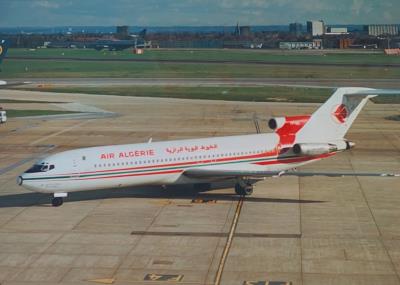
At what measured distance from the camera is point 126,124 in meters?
63.5

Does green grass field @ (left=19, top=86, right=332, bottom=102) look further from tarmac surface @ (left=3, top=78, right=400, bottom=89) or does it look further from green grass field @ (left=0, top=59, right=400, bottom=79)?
green grass field @ (left=0, top=59, right=400, bottom=79)

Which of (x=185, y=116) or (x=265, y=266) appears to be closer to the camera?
(x=265, y=266)

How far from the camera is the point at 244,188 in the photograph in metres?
35.5

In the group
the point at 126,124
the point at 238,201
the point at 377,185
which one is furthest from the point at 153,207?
the point at 126,124

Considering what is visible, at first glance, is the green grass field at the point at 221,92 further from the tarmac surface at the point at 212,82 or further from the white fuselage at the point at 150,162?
the white fuselage at the point at 150,162

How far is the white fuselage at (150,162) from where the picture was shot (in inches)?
1281

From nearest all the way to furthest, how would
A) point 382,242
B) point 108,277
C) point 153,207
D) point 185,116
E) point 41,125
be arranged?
1. point 108,277
2. point 382,242
3. point 153,207
4. point 41,125
5. point 185,116

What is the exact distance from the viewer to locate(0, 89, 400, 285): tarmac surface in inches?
946

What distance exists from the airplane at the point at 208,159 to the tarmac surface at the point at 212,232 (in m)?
1.14

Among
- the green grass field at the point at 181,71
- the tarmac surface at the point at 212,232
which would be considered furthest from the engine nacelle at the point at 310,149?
the green grass field at the point at 181,71

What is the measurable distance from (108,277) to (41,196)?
13649 mm

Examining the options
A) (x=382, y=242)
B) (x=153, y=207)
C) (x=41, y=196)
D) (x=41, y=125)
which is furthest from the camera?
(x=41, y=125)

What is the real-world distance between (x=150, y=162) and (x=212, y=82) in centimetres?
7124

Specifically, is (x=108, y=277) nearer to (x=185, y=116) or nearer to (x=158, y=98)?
(x=185, y=116)
